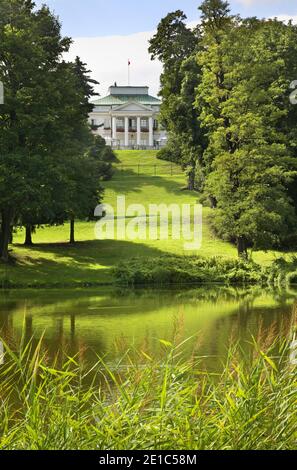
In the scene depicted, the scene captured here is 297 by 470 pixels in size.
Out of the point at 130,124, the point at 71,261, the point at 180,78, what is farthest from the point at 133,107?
the point at 71,261

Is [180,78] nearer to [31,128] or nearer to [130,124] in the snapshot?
[31,128]

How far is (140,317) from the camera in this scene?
2423 cm

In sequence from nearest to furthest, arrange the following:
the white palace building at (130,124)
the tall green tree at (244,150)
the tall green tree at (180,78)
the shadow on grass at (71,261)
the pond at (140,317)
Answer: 1. the pond at (140,317)
2. the shadow on grass at (71,261)
3. the tall green tree at (244,150)
4. the tall green tree at (180,78)
5. the white palace building at (130,124)

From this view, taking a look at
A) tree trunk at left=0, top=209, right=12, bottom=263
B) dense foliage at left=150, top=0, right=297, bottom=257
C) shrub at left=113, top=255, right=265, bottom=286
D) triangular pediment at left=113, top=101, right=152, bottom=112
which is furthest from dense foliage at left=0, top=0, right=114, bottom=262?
triangular pediment at left=113, top=101, right=152, bottom=112

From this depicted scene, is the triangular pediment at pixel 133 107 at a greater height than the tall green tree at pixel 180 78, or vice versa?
the triangular pediment at pixel 133 107

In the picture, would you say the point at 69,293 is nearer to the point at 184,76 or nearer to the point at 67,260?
the point at 67,260

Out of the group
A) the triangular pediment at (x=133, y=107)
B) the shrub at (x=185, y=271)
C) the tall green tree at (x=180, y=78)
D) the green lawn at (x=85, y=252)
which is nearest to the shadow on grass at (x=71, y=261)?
the green lawn at (x=85, y=252)

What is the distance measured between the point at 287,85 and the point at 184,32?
10.8m

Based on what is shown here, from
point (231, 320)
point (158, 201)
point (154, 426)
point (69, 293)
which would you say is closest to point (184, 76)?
point (158, 201)

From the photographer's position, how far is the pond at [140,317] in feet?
59.7

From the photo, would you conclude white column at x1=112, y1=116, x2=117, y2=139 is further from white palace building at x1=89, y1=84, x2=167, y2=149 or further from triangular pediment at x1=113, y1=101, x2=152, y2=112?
triangular pediment at x1=113, y1=101, x2=152, y2=112

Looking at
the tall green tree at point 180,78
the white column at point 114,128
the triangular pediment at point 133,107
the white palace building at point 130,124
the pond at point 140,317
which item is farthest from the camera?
the white column at point 114,128

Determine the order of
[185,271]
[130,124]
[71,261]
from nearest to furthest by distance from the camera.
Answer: [185,271] < [71,261] < [130,124]

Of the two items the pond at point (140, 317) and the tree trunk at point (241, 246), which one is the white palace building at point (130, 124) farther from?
the pond at point (140, 317)
